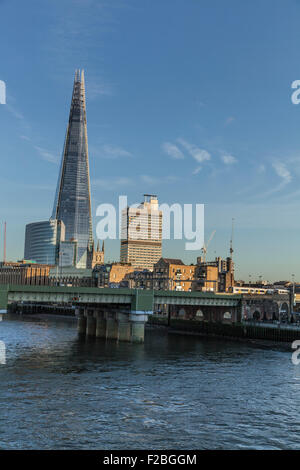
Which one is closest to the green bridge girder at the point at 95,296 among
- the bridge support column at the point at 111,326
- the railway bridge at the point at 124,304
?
the railway bridge at the point at 124,304

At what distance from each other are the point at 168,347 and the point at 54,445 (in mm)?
75588

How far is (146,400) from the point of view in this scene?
56.4 meters

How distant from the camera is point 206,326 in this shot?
156750mm

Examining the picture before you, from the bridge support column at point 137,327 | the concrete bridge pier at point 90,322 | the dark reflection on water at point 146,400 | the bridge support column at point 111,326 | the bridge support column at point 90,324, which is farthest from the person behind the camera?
the bridge support column at point 90,324

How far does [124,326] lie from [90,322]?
19686 millimetres

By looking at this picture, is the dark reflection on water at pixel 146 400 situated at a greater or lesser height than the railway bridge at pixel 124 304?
lesser

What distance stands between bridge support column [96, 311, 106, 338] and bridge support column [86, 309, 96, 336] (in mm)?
4320

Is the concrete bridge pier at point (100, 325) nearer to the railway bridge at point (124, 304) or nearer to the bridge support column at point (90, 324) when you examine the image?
the railway bridge at point (124, 304)

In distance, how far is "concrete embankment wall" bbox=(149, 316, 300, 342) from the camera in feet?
409

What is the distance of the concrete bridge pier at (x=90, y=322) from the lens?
13512 centimetres

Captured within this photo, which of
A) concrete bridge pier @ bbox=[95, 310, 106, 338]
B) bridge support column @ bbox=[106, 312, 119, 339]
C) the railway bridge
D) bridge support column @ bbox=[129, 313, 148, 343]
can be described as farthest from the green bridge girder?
concrete bridge pier @ bbox=[95, 310, 106, 338]

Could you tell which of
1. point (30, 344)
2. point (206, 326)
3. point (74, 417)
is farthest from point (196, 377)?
point (206, 326)

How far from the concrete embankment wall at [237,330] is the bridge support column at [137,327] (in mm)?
36074
